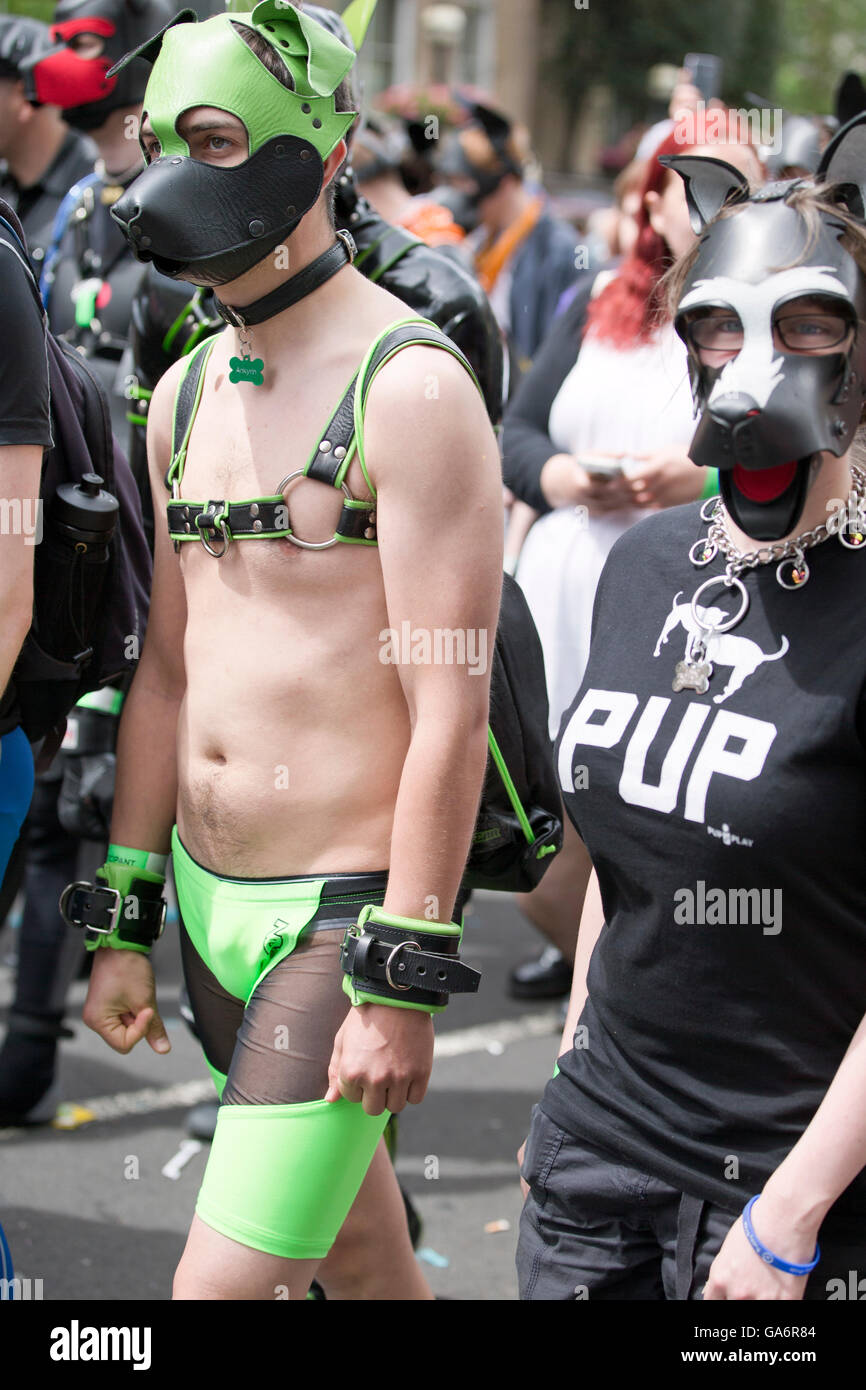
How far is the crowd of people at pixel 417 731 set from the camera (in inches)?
78.4

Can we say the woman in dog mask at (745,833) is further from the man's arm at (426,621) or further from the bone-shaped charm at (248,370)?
the bone-shaped charm at (248,370)

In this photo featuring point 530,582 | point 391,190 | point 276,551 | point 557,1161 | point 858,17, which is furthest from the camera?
point 858,17

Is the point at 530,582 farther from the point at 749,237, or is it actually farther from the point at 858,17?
the point at 858,17

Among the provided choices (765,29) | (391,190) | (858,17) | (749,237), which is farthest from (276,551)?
(858,17)

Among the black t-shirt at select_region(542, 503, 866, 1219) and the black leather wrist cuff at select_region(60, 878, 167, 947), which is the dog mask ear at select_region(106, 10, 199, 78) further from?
the black leather wrist cuff at select_region(60, 878, 167, 947)

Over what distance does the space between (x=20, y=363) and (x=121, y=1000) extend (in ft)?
3.35

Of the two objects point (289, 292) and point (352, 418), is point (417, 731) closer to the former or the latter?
point (352, 418)

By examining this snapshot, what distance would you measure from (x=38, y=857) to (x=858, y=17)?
153 ft

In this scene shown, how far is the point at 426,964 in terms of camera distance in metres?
2.22

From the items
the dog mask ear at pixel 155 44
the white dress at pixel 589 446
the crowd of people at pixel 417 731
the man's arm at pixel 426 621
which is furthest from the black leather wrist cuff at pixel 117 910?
the white dress at pixel 589 446

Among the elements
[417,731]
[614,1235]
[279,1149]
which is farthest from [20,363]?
[614,1235]

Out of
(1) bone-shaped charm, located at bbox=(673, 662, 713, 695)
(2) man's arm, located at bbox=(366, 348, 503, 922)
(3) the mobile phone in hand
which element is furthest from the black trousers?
(3) the mobile phone in hand

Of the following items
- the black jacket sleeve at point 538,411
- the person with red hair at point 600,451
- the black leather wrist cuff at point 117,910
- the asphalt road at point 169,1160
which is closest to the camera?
the black leather wrist cuff at point 117,910

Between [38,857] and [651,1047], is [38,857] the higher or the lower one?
the lower one
